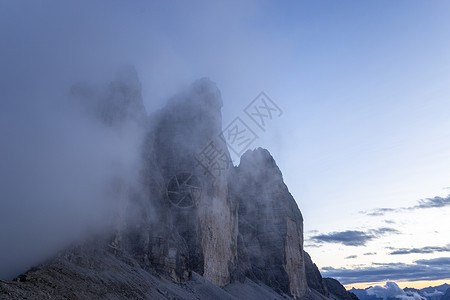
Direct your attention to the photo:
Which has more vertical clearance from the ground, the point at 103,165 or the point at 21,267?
the point at 103,165

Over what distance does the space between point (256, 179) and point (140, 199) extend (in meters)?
54.6

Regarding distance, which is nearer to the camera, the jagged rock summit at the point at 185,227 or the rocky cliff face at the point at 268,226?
the jagged rock summit at the point at 185,227

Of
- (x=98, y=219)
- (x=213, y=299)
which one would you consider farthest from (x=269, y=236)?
(x=98, y=219)

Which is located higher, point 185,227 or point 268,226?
point 268,226

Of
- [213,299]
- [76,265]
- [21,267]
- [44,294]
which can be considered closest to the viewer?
[44,294]

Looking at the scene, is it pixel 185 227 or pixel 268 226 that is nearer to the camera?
pixel 185 227

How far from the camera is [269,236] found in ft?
314

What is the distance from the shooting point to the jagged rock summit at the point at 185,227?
3391cm

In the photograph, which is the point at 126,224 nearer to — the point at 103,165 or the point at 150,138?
the point at 103,165

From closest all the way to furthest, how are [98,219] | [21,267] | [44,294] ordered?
[44,294], [21,267], [98,219]

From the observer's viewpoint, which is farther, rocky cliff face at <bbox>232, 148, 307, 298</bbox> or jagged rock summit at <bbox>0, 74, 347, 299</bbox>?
rocky cliff face at <bbox>232, 148, 307, 298</bbox>

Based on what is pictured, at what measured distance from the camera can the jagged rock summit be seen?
33906mm

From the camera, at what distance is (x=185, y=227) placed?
212 feet

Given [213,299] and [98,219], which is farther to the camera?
[213,299]
